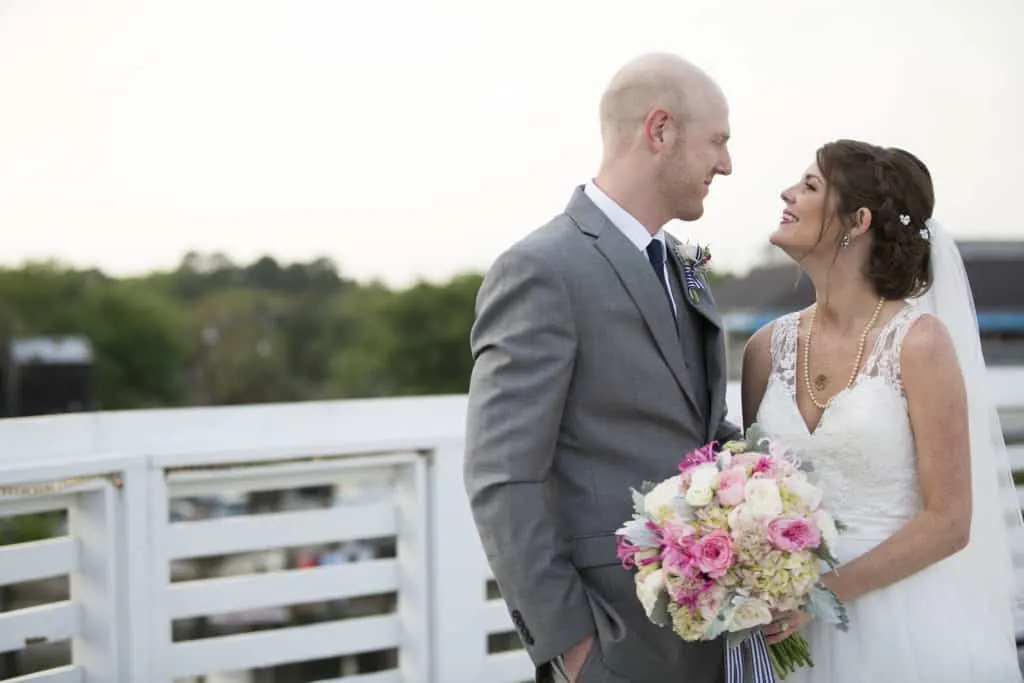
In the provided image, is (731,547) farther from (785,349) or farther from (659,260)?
(785,349)

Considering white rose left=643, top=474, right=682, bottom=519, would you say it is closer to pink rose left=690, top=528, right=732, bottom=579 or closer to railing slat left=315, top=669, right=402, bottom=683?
pink rose left=690, top=528, right=732, bottom=579

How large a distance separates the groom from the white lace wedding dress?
39cm

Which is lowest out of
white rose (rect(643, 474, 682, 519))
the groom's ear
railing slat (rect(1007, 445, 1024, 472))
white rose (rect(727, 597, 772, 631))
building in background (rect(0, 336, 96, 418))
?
building in background (rect(0, 336, 96, 418))

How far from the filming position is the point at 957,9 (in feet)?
39.3

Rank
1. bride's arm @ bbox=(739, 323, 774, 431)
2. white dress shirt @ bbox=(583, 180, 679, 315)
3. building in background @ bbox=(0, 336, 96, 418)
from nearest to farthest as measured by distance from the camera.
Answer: white dress shirt @ bbox=(583, 180, 679, 315) < bride's arm @ bbox=(739, 323, 774, 431) < building in background @ bbox=(0, 336, 96, 418)

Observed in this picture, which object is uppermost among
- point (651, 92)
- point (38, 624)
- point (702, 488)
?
point (651, 92)

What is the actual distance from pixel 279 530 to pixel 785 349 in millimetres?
1783

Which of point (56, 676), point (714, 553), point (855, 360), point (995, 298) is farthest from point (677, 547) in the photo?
point (995, 298)

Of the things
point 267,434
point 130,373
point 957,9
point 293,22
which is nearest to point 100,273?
point 130,373

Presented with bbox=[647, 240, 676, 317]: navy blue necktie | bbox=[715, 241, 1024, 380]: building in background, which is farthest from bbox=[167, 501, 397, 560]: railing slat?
bbox=[715, 241, 1024, 380]: building in background

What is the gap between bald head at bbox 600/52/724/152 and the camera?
2719mm

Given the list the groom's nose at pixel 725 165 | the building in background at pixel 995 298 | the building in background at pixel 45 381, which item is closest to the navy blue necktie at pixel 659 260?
the groom's nose at pixel 725 165

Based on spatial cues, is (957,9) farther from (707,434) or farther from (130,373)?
(130,373)

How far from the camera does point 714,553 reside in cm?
232
